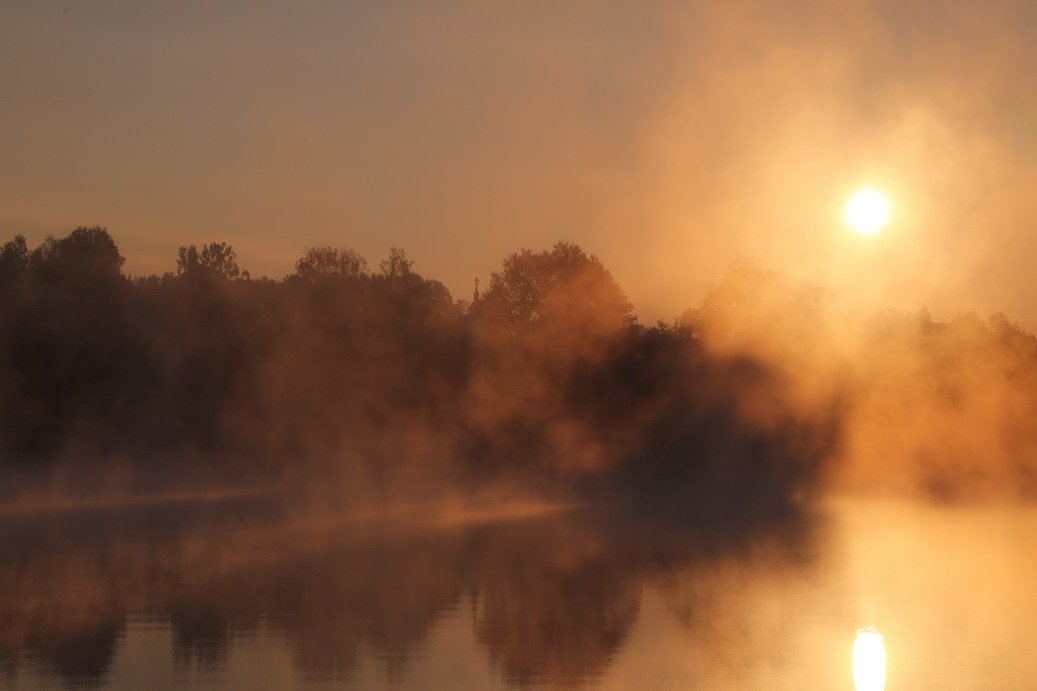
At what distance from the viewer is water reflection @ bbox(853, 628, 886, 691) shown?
12469 mm

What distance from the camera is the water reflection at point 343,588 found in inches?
543

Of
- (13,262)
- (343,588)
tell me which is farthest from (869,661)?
(13,262)

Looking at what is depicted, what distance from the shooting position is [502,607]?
17312 millimetres

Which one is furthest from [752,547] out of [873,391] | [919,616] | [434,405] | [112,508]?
[873,391]

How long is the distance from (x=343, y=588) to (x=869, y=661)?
26.7ft

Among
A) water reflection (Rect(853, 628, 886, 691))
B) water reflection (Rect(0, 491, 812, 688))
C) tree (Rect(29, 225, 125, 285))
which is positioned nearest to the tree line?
tree (Rect(29, 225, 125, 285))

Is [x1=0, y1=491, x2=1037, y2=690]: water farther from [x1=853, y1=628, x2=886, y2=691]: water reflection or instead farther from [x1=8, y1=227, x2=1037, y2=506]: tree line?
[x1=8, y1=227, x2=1037, y2=506]: tree line

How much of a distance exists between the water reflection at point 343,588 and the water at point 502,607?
0.06 m

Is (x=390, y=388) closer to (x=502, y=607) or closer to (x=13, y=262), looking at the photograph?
(x=13, y=262)

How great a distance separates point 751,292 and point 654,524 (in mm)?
42478

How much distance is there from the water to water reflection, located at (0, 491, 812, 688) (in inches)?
2.2

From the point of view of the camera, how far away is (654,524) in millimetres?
31359

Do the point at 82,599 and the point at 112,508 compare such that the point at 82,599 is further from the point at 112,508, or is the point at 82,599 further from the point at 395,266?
the point at 395,266

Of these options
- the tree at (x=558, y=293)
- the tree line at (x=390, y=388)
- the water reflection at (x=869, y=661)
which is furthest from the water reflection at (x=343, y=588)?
the tree at (x=558, y=293)
